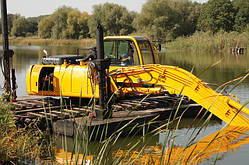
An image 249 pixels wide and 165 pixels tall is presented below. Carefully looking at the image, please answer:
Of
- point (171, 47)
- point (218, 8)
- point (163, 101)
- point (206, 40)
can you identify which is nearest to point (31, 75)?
point (163, 101)

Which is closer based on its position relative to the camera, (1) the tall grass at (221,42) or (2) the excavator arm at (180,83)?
(2) the excavator arm at (180,83)

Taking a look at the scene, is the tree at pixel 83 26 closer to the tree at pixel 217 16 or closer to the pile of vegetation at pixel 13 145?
the tree at pixel 217 16

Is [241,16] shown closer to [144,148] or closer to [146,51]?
[146,51]

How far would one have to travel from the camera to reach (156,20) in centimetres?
6216

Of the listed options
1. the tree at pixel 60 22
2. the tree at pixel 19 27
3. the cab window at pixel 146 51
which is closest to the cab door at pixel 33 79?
the cab window at pixel 146 51

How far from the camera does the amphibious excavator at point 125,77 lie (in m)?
9.61

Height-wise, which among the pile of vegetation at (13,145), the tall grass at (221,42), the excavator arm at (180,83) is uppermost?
the tall grass at (221,42)

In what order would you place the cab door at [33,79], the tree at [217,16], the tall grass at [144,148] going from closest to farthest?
the tall grass at [144,148]
the cab door at [33,79]
the tree at [217,16]

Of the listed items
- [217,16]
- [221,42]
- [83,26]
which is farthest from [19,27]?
[221,42]

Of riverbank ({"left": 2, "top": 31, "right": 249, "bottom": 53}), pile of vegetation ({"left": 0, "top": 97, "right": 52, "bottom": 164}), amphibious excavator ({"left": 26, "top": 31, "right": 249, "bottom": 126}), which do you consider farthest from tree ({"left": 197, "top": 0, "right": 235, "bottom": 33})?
pile of vegetation ({"left": 0, "top": 97, "right": 52, "bottom": 164})

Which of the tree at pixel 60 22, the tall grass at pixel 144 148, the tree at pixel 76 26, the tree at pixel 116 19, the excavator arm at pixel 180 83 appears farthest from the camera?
the tree at pixel 60 22

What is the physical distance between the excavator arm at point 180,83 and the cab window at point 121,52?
568 mm

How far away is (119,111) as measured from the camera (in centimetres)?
1021

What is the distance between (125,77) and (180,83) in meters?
1.52
